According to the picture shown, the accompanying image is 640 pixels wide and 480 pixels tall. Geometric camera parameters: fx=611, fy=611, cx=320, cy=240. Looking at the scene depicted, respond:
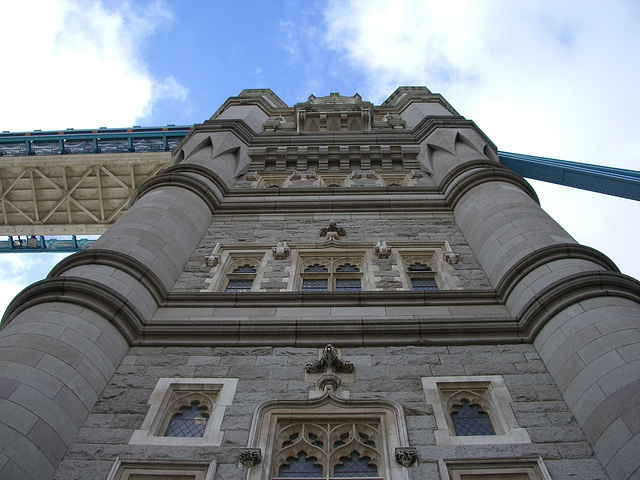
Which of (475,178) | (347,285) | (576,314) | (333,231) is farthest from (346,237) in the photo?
(576,314)

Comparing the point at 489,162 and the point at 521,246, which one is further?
the point at 489,162

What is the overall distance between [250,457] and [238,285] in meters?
5.28

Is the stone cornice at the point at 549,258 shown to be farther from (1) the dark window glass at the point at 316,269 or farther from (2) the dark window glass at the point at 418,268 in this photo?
(1) the dark window glass at the point at 316,269

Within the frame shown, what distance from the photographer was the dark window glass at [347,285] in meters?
11.8

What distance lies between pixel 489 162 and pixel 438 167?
90.6 inches

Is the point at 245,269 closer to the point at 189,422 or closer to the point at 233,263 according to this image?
the point at 233,263

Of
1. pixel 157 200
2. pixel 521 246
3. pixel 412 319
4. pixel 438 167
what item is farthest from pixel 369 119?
pixel 412 319

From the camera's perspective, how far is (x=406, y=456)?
22.6 feet

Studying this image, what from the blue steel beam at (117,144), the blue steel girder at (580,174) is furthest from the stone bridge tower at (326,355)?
the blue steel beam at (117,144)

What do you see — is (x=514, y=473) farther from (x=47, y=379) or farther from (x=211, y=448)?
(x=47, y=379)

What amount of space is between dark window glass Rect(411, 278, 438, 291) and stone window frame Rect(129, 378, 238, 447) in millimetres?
4577

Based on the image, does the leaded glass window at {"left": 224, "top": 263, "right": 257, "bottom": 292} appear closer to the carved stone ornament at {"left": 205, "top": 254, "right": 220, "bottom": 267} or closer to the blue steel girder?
the carved stone ornament at {"left": 205, "top": 254, "right": 220, "bottom": 267}

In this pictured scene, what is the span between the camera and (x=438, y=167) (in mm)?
17344

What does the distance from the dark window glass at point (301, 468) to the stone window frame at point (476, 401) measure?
58.3 inches
